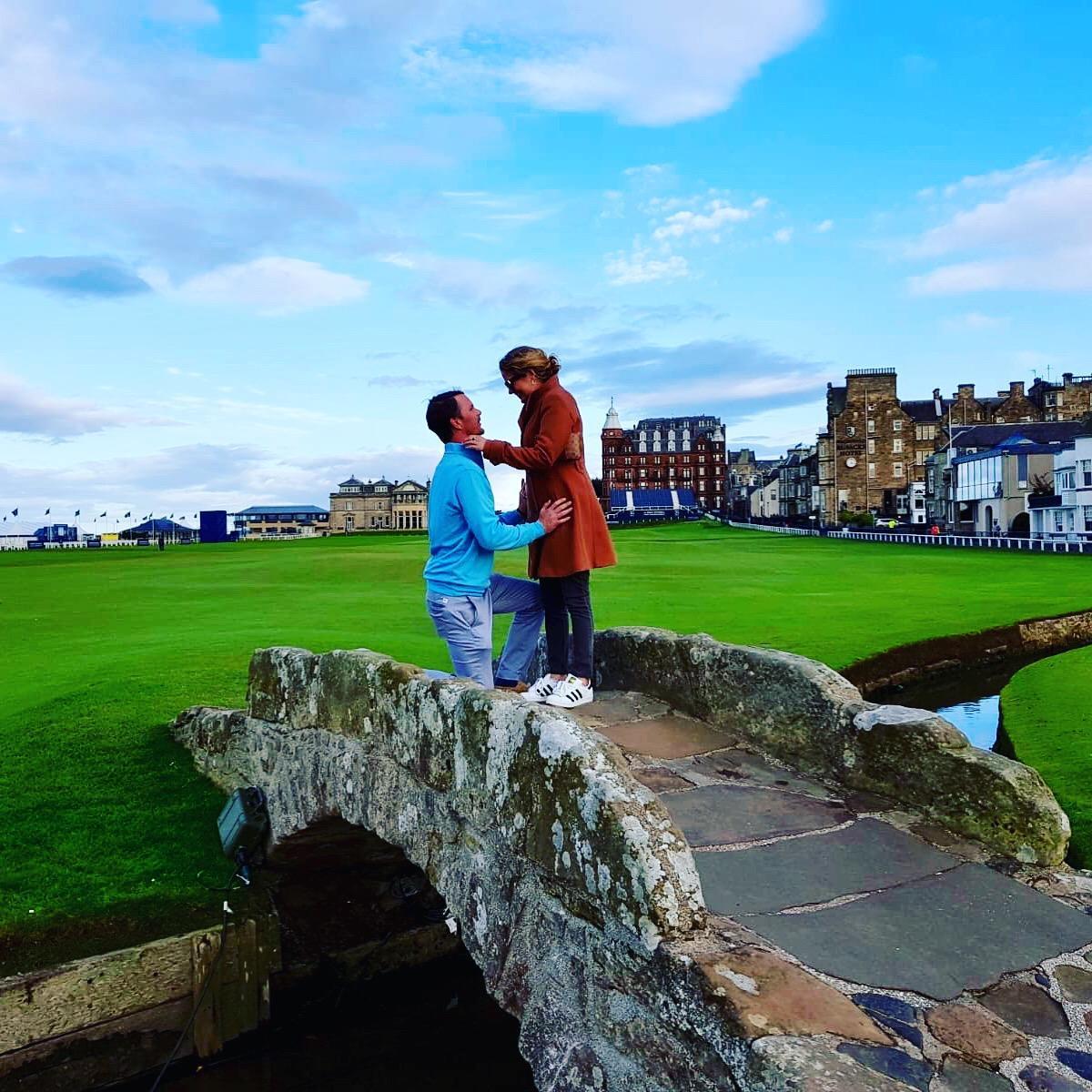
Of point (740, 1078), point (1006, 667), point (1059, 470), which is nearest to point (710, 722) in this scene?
point (740, 1078)

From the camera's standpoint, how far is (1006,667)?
20812 mm

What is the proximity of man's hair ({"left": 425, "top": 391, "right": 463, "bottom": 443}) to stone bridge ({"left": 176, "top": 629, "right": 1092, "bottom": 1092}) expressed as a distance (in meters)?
1.76

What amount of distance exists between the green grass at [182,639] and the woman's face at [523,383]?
18.8 feet

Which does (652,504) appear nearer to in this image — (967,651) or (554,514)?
(967,651)

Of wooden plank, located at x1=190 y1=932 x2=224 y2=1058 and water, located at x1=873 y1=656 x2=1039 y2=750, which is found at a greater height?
water, located at x1=873 y1=656 x2=1039 y2=750

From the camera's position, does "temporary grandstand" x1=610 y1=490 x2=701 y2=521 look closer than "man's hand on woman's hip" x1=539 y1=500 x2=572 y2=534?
No

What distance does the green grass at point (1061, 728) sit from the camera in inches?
351

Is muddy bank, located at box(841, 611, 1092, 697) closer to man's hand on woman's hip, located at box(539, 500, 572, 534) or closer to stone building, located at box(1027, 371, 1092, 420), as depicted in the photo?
man's hand on woman's hip, located at box(539, 500, 572, 534)

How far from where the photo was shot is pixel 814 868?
474 cm

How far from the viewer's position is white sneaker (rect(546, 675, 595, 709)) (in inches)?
280

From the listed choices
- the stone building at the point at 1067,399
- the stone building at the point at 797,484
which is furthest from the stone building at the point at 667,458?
the stone building at the point at 1067,399

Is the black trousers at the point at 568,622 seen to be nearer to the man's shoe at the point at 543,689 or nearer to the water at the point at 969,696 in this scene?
the man's shoe at the point at 543,689

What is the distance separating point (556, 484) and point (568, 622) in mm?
1209

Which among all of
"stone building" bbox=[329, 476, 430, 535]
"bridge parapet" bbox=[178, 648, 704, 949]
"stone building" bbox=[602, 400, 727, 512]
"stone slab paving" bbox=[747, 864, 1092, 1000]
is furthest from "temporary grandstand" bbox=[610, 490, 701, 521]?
"stone slab paving" bbox=[747, 864, 1092, 1000]
